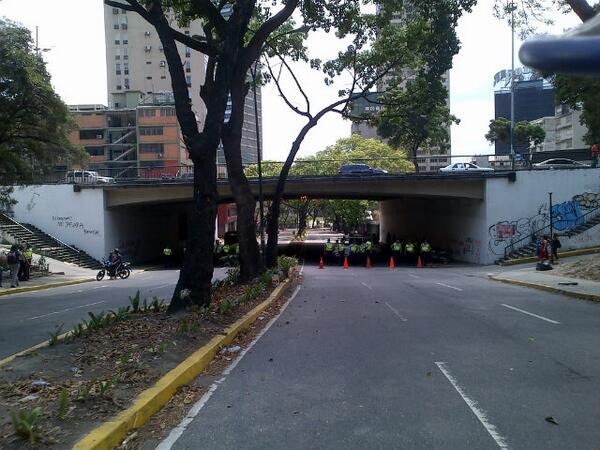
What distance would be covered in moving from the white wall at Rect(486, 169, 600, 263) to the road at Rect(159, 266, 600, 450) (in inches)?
868

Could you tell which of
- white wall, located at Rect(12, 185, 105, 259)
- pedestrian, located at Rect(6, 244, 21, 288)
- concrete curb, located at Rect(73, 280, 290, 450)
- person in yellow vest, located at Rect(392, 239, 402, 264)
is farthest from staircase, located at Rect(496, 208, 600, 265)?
concrete curb, located at Rect(73, 280, 290, 450)

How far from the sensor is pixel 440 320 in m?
11.9

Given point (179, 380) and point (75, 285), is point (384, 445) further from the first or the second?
point (75, 285)

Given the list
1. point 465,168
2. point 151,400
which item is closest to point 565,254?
point 465,168

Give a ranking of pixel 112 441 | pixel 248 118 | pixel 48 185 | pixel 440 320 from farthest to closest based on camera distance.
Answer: pixel 248 118
pixel 48 185
pixel 440 320
pixel 112 441

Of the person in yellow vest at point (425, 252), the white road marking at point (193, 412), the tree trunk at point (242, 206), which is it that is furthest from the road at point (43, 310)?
the person in yellow vest at point (425, 252)

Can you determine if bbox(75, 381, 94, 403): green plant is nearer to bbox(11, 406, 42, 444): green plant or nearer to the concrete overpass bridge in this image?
bbox(11, 406, 42, 444): green plant

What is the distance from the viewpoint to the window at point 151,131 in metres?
82.3

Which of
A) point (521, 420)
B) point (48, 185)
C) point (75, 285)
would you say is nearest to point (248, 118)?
point (48, 185)

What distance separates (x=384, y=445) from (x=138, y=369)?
3118 millimetres

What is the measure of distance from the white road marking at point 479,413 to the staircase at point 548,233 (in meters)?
27.1

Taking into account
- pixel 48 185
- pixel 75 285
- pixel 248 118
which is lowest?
pixel 75 285

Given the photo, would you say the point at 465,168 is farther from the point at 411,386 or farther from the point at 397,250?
the point at 411,386

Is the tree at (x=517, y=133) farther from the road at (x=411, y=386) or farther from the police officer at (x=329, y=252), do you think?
the road at (x=411, y=386)
